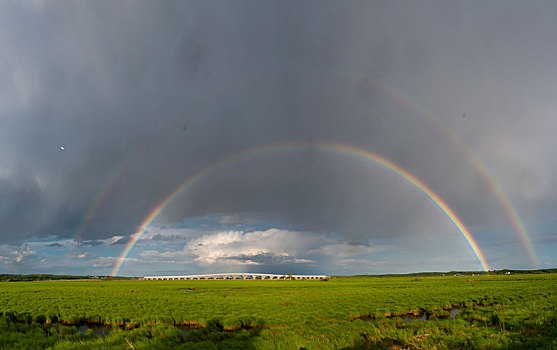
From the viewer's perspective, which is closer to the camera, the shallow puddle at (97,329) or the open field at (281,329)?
the open field at (281,329)

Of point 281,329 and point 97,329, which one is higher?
point 281,329

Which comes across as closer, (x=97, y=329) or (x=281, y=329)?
(x=281, y=329)

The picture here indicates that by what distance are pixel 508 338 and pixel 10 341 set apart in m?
34.5

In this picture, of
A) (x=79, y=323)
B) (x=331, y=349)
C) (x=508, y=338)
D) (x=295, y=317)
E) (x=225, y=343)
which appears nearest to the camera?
(x=508, y=338)

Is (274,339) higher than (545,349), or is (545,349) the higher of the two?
(545,349)

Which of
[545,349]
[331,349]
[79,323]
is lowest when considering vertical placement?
[79,323]

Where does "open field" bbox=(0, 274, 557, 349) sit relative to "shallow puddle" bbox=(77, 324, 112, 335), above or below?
above

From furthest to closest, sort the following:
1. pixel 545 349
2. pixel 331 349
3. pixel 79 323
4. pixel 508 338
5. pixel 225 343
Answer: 1. pixel 79 323
2. pixel 225 343
3. pixel 331 349
4. pixel 508 338
5. pixel 545 349

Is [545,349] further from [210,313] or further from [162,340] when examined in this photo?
[210,313]

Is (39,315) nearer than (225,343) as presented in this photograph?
No

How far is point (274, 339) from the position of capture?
2194 cm

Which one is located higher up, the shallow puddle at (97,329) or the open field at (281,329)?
the open field at (281,329)

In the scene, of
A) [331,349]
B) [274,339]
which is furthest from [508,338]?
[274,339]

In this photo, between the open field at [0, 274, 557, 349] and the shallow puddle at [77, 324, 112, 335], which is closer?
the open field at [0, 274, 557, 349]
